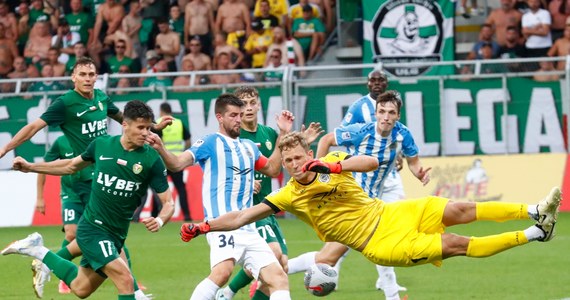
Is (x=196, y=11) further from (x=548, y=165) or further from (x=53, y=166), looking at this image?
(x=53, y=166)

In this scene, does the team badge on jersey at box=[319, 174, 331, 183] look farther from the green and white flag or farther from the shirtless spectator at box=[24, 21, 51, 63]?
the shirtless spectator at box=[24, 21, 51, 63]

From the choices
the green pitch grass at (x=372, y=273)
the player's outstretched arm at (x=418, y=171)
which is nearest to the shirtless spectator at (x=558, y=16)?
the green pitch grass at (x=372, y=273)

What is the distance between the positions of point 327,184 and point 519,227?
9265 mm

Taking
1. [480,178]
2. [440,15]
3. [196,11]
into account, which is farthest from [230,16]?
[480,178]

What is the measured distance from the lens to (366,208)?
10.3 metres

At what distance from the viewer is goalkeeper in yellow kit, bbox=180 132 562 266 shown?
32.2 ft

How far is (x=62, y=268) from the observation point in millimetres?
11641

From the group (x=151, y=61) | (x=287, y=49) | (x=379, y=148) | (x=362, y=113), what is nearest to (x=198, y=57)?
(x=151, y=61)

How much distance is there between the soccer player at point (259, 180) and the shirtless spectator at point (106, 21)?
1372 cm

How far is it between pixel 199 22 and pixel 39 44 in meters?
3.71

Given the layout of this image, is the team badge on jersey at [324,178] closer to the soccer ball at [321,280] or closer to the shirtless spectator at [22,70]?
the soccer ball at [321,280]

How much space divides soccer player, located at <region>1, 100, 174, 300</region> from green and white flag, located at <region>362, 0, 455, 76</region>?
1236cm

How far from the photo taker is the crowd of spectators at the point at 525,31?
22500mm

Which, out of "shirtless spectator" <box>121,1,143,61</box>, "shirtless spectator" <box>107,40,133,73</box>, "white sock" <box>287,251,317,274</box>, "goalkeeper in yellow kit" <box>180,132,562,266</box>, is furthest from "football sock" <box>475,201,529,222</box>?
"shirtless spectator" <box>121,1,143,61</box>
